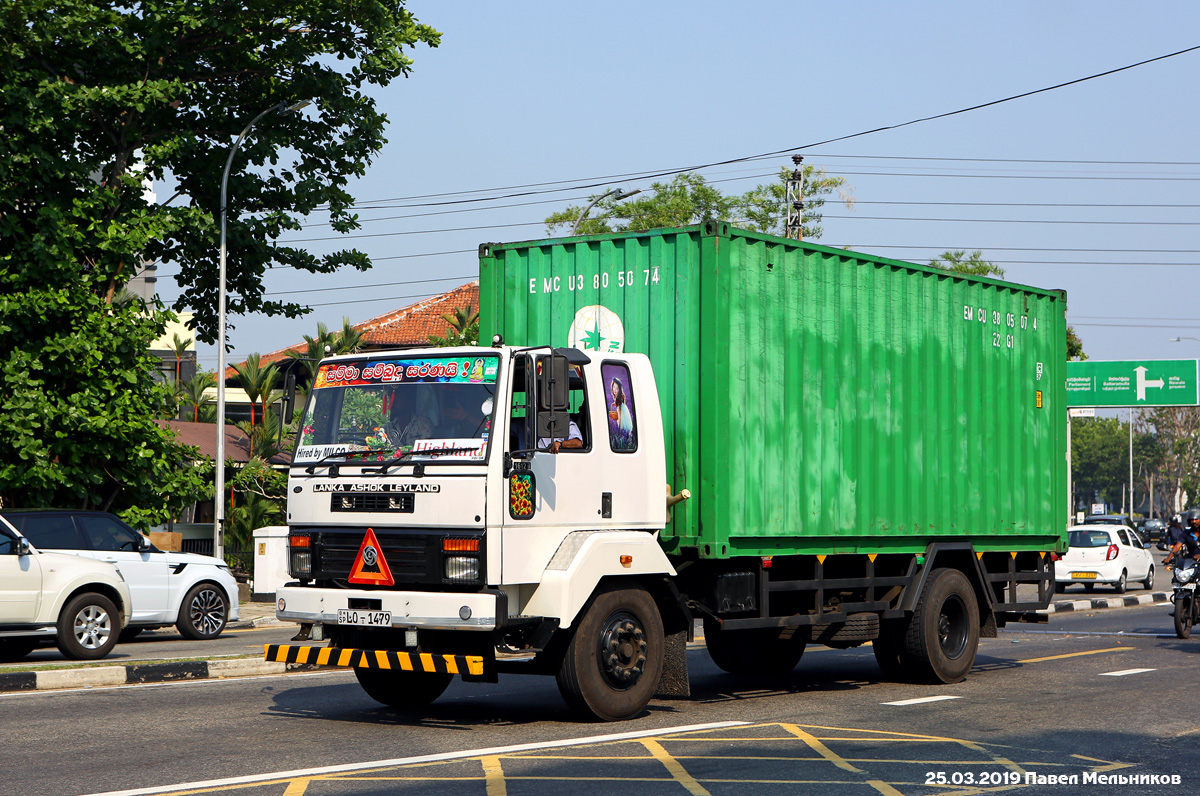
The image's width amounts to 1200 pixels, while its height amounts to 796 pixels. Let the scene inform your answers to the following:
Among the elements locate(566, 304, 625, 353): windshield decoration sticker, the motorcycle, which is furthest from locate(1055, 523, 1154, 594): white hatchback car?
locate(566, 304, 625, 353): windshield decoration sticker

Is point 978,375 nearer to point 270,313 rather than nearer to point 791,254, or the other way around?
point 791,254

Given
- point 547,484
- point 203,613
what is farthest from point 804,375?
point 203,613

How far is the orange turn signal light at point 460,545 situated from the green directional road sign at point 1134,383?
41.6 meters

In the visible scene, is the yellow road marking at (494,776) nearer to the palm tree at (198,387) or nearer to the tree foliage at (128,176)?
the tree foliage at (128,176)

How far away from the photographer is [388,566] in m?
8.51

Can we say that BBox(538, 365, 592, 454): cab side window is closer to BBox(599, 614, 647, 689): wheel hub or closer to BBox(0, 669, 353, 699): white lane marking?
BBox(599, 614, 647, 689): wheel hub

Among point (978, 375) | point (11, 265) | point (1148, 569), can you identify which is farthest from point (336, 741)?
point (1148, 569)

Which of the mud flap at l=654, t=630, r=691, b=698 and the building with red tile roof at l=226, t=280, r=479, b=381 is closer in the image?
the mud flap at l=654, t=630, r=691, b=698

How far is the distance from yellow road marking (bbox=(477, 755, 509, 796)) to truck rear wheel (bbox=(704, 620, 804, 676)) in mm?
4413

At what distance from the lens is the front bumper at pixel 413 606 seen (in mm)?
8078

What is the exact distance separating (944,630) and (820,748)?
4.23 metres

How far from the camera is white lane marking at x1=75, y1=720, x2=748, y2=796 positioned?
6.78 m

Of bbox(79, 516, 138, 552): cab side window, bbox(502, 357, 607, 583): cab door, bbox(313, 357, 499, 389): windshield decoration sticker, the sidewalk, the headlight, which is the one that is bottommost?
the sidewalk

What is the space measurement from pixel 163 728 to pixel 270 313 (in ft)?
49.1
